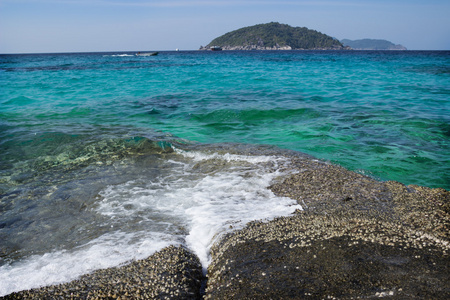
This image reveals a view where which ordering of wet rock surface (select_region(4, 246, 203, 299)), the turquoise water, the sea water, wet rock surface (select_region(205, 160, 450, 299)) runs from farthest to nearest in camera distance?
the turquoise water < the sea water < wet rock surface (select_region(4, 246, 203, 299)) < wet rock surface (select_region(205, 160, 450, 299))

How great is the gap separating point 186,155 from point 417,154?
5.84m

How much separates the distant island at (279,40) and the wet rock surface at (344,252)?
160543 mm

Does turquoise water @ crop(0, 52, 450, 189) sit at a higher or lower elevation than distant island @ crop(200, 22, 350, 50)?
lower

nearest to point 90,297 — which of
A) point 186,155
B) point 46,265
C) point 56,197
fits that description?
point 46,265

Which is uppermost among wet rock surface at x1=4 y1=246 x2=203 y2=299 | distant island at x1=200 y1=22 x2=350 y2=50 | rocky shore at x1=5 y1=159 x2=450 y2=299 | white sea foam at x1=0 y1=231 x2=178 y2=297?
distant island at x1=200 y1=22 x2=350 y2=50

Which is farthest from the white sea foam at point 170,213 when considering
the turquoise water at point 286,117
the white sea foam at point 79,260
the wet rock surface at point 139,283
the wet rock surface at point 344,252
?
the turquoise water at point 286,117

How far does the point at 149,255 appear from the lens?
3.81m

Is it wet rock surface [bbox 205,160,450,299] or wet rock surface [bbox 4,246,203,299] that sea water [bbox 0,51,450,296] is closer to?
wet rock surface [bbox 4,246,203,299]

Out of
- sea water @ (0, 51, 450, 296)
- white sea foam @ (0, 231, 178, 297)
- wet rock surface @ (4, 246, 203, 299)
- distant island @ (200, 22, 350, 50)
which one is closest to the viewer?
wet rock surface @ (4, 246, 203, 299)

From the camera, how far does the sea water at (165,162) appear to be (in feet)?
14.0

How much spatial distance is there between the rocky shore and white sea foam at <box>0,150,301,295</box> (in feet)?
0.88

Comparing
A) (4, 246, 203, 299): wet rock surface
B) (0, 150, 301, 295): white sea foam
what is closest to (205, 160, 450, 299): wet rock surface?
(4, 246, 203, 299): wet rock surface

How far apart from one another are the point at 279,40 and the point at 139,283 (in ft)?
569

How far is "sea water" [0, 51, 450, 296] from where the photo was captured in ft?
14.0
